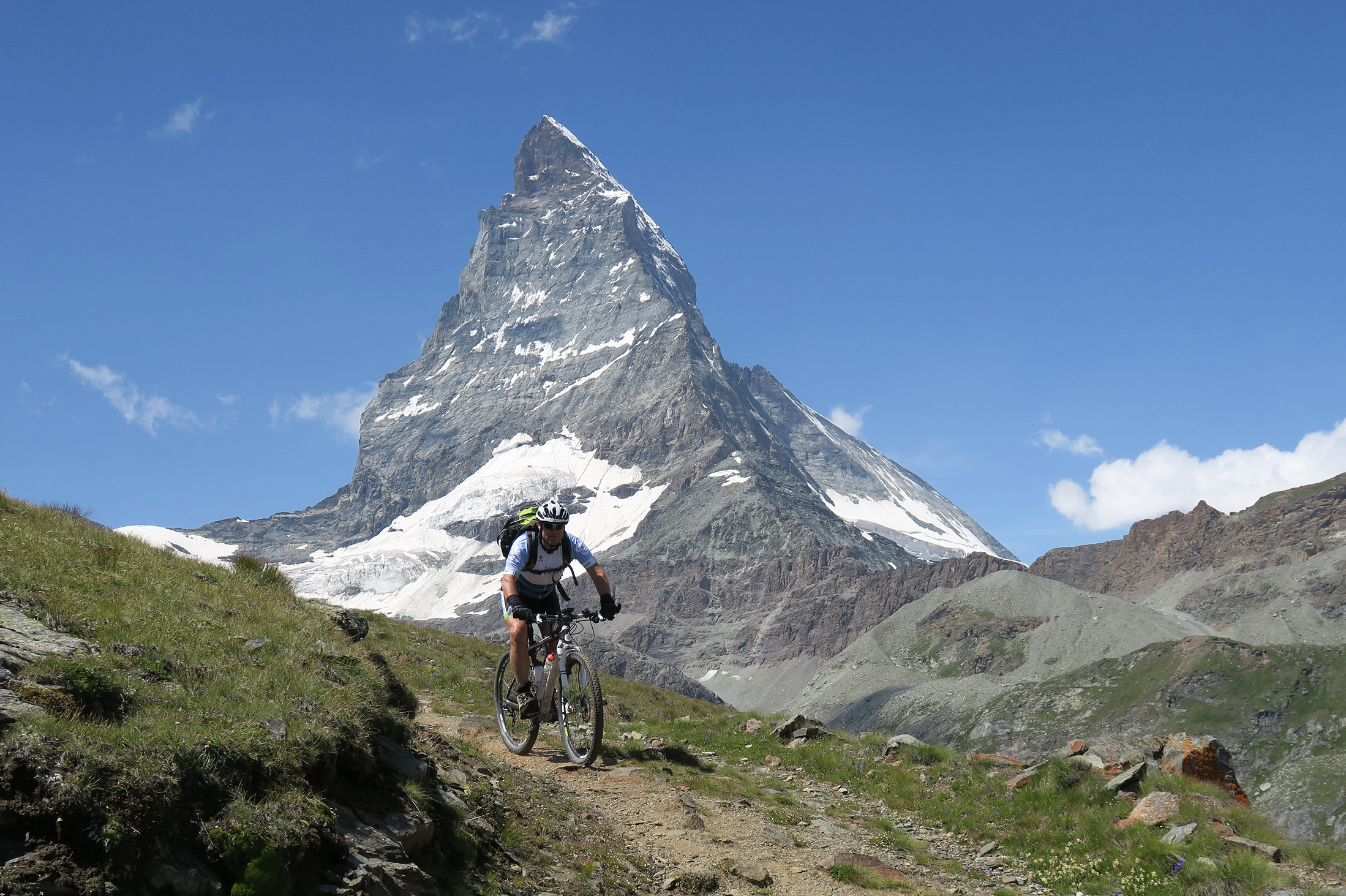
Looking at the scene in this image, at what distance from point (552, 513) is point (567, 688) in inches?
118

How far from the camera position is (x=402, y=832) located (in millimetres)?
7793

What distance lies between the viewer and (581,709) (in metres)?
14.0

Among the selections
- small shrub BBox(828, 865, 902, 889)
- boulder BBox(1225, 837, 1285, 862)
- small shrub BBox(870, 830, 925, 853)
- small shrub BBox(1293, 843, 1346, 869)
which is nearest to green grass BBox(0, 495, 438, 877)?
small shrub BBox(828, 865, 902, 889)

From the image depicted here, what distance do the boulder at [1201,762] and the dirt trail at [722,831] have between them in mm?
4610

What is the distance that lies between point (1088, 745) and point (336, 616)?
1569cm

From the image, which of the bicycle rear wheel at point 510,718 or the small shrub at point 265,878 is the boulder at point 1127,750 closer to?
the bicycle rear wheel at point 510,718

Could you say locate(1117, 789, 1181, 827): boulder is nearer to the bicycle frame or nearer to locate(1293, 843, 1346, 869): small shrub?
locate(1293, 843, 1346, 869): small shrub

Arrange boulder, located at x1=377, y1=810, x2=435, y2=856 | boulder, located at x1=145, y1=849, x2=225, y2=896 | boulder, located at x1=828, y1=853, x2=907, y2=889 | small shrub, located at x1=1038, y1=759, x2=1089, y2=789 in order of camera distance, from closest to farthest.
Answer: boulder, located at x1=145, y1=849, x2=225, y2=896, boulder, located at x1=377, y1=810, x2=435, y2=856, boulder, located at x1=828, y1=853, x2=907, y2=889, small shrub, located at x1=1038, y1=759, x2=1089, y2=789

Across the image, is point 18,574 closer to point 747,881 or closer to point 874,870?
point 747,881

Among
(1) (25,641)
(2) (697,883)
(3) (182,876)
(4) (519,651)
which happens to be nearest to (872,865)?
(2) (697,883)

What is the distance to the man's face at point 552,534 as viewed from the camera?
13.4 m

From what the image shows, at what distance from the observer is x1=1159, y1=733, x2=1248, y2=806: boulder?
15250mm

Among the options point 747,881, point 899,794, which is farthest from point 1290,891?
point 899,794

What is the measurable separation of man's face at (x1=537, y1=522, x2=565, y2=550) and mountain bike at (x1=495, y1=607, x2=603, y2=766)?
1.06 metres
